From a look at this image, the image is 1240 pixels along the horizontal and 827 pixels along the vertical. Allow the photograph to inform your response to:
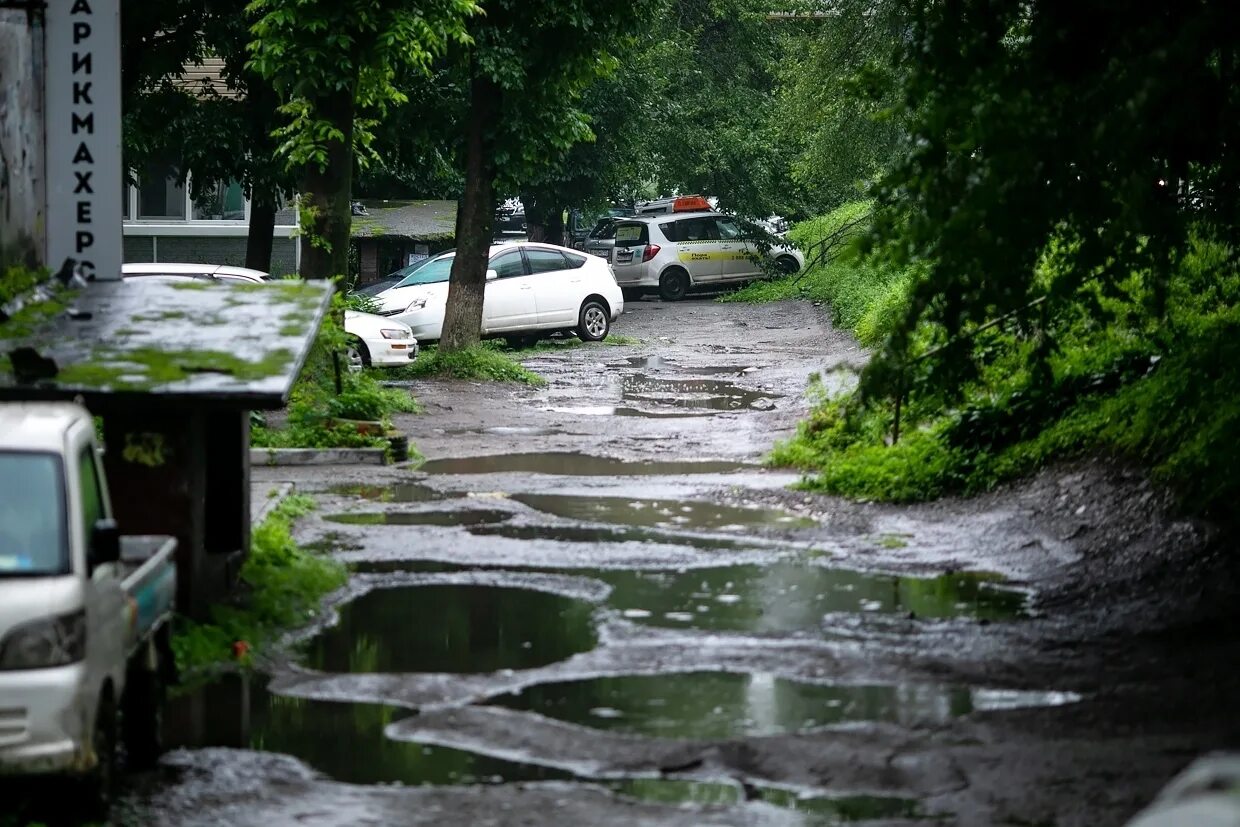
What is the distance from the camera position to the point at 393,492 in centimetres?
1495

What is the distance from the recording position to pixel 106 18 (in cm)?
1198

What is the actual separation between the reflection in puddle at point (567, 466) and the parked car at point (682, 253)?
23.0 metres

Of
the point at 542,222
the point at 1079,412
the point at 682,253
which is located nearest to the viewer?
the point at 1079,412

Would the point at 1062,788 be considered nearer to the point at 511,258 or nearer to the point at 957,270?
the point at 957,270

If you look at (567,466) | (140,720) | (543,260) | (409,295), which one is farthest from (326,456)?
(543,260)

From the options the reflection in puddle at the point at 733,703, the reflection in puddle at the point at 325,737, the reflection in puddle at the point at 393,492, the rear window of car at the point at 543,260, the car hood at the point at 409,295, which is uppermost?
the rear window of car at the point at 543,260

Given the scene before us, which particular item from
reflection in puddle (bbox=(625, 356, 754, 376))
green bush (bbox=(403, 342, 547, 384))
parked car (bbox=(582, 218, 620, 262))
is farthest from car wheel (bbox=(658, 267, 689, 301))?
green bush (bbox=(403, 342, 547, 384))

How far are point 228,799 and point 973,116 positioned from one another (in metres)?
5.14

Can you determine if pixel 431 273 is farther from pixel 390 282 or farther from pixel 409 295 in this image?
pixel 390 282

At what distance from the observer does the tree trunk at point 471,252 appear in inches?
995

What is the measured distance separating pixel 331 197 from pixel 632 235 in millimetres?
21026

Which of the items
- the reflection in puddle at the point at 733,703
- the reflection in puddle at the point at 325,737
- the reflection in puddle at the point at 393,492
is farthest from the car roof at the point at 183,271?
the reflection in puddle at the point at 733,703

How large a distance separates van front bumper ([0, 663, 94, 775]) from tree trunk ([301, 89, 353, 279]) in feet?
44.8

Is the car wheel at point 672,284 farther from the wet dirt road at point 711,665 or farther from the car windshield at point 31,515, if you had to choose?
the car windshield at point 31,515
